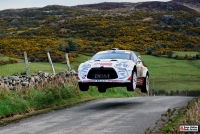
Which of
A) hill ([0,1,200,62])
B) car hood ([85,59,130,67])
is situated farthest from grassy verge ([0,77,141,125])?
hill ([0,1,200,62])

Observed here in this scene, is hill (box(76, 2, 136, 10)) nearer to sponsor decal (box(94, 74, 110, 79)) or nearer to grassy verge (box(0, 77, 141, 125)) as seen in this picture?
grassy verge (box(0, 77, 141, 125))

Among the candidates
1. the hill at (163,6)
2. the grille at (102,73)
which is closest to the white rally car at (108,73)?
the grille at (102,73)

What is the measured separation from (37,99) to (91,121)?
426 cm

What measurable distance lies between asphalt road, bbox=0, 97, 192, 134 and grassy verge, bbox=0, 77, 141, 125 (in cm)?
78

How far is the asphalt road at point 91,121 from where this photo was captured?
1000 cm

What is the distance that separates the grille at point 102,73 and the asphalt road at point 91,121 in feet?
3.52

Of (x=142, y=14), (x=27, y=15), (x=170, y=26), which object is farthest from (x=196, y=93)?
(x=27, y=15)

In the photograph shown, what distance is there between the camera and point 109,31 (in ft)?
291

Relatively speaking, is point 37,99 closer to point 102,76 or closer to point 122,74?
point 102,76

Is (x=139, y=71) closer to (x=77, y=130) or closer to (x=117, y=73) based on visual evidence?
(x=117, y=73)

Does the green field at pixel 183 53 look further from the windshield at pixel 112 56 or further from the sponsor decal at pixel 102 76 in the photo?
the sponsor decal at pixel 102 76

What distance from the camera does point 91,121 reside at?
1138 centimetres

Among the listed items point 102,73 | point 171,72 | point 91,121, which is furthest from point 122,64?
point 171,72

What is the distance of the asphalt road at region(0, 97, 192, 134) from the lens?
1000cm
